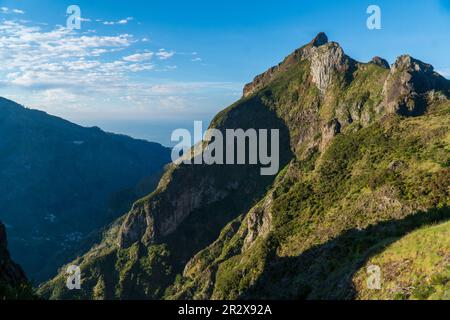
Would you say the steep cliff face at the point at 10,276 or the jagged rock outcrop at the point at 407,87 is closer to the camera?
the steep cliff face at the point at 10,276

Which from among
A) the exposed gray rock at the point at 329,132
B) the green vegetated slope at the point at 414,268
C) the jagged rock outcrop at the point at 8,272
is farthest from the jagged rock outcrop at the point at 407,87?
the jagged rock outcrop at the point at 8,272

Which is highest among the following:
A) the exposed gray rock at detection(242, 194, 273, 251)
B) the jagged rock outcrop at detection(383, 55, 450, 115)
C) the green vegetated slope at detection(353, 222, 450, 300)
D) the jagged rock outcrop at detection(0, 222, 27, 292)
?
the jagged rock outcrop at detection(383, 55, 450, 115)

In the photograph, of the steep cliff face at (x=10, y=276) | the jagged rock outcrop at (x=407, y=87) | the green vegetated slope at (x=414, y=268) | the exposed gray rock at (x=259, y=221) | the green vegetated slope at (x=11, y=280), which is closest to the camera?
the green vegetated slope at (x=414, y=268)

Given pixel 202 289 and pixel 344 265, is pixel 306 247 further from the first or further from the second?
pixel 202 289

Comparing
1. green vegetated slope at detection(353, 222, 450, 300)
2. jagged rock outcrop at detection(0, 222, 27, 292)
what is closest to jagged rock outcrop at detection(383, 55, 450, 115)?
green vegetated slope at detection(353, 222, 450, 300)

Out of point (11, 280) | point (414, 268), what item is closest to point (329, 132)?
point (414, 268)

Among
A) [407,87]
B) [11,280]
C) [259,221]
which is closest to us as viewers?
[11,280]

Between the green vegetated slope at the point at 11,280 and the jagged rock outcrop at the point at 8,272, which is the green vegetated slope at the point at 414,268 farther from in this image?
the jagged rock outcrop at the point at 8,272

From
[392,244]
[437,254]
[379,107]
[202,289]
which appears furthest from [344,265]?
[379,107]

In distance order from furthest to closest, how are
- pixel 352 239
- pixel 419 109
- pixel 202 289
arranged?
pixel 202 289 → pixel 419 109 → pixel 352 239

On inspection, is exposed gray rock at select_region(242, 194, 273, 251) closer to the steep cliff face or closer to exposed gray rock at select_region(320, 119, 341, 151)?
exposed gray rock at select_region(320, 119, 341, 151)

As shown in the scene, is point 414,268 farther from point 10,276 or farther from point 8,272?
point 8,272
